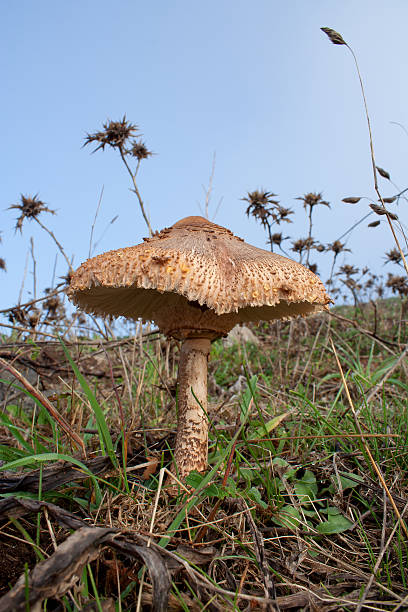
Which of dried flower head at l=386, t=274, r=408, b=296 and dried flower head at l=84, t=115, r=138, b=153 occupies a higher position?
dried flower head at l=84, t=115, r=138, b=153

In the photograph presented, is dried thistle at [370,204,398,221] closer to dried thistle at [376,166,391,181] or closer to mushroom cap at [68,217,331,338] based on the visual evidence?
dried thistle at [376,166,391,181]

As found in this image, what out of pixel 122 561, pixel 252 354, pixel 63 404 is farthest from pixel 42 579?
pixel 252 354

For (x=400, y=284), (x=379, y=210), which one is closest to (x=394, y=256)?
(x=400, y=284)

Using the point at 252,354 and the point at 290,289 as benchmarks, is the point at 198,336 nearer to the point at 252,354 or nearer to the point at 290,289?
the point at 290,289

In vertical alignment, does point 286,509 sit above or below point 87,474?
below

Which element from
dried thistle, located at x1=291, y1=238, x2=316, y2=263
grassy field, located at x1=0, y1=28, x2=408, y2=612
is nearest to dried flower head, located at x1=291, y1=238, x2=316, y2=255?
dried thistle, located at x1=291, y1=238, x2=316, y2=263

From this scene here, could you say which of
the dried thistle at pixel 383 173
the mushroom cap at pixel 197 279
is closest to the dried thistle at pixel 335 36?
the dried thistle at pixel 383 173

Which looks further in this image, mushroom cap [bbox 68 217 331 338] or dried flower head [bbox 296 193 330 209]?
dried flower head [bbox 296 193 330 209]
